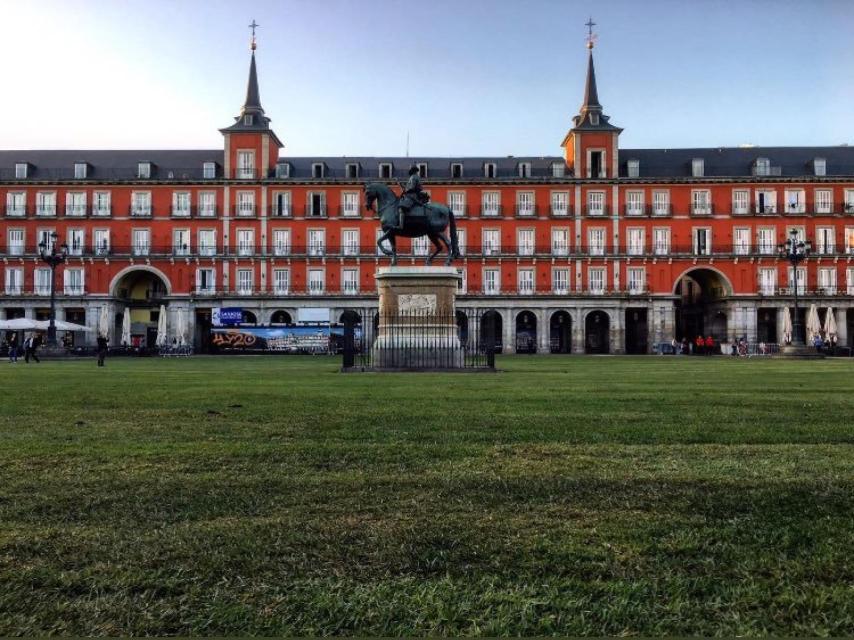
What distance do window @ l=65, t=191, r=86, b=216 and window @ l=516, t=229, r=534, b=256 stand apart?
30914 mm

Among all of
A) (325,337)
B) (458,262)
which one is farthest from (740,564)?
(458,262)

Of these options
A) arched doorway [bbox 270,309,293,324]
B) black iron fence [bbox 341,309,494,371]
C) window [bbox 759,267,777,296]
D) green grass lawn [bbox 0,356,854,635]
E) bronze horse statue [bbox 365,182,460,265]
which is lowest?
green grass lawn [bbox 0,356,854,635]

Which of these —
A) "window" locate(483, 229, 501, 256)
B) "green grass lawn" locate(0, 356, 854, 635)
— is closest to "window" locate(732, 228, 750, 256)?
"window" locate(483, 229, 501, 256)

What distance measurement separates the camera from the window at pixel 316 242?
50.9 meters

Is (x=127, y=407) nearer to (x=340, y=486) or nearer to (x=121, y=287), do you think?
(x=340, y=486)

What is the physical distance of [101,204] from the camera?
166ft

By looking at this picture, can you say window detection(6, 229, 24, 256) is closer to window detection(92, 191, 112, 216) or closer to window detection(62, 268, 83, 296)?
window detection(62, 268, 83, 296)

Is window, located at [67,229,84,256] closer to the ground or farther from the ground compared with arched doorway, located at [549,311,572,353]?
farther from the ground

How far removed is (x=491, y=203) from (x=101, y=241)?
2782cm

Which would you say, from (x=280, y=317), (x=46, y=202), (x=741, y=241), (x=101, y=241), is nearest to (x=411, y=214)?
(x=280, y=317)

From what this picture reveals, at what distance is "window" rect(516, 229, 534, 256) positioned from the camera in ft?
167

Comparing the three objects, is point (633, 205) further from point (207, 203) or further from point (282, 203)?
point (207, 203)

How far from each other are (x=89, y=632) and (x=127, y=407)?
6.28 meters

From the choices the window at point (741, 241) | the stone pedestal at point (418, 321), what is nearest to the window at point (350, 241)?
the window at point (741, 241)
